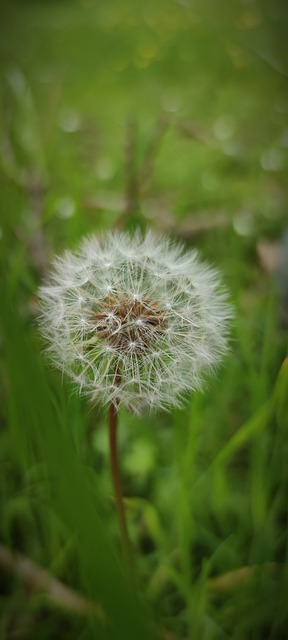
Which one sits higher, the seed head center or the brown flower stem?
the seed head center

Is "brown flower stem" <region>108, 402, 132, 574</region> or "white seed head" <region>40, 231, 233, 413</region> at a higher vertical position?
"white seed head" <region>40, 231, 233, 413</region>

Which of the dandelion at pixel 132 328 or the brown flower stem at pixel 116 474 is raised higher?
the dandelion at pixel 132 328

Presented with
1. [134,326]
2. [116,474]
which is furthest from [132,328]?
[116,474]

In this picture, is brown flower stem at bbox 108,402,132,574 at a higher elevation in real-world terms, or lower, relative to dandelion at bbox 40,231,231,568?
lower

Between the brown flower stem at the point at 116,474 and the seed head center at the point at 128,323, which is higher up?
the seed head center at the point at 128,323
